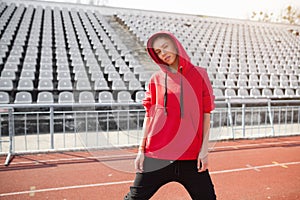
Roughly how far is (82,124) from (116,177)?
186cm

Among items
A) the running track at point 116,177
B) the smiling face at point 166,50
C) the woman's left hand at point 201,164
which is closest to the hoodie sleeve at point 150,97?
the smiling face at point 166,50

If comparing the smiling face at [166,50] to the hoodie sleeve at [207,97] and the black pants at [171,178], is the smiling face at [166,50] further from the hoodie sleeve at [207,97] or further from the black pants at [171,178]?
the black pants at [171,178]

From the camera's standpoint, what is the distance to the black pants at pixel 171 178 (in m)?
1.81

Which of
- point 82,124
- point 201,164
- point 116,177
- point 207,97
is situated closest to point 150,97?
point 207,97

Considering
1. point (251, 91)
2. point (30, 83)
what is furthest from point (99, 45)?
point (251, 91)

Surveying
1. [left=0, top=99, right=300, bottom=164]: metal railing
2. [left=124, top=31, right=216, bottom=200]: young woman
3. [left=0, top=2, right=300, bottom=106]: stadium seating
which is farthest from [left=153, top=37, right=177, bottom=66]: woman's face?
[left=0, top=99, right=300, bottom=164]: metal railing

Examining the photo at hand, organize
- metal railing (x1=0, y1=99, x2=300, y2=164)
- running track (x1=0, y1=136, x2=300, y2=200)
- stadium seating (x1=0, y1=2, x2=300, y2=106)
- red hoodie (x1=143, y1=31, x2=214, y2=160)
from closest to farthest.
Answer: red hoodie (x1=143, y1=31, x2=214, y2=160) < metal railing (x1=0, y1=99, x2=300, y2=164) < running track (x1=0, y1=136, x2=300, y2=200) < stadium seating (x1=0, y1=2, x2=300, y2=106)

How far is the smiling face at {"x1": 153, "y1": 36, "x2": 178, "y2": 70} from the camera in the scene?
1.78 metres

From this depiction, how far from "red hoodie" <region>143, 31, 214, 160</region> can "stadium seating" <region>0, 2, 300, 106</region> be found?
0.19 metres

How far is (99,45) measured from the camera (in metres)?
11.4

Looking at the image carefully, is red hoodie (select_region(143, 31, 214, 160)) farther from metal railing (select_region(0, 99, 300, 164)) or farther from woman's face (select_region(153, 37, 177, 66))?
metal railing (select_region(0, 99, 300, 164))

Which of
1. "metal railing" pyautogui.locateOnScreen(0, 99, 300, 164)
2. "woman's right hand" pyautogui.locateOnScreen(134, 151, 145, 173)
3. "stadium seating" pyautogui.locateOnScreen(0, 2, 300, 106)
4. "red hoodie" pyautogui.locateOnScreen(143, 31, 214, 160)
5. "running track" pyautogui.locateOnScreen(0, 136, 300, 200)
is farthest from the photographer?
"stadium seating" pyautogui.locateOnScreen(0, 2, 300, 106)

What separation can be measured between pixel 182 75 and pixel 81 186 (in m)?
2.82

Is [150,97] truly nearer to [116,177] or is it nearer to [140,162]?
[140,162]
